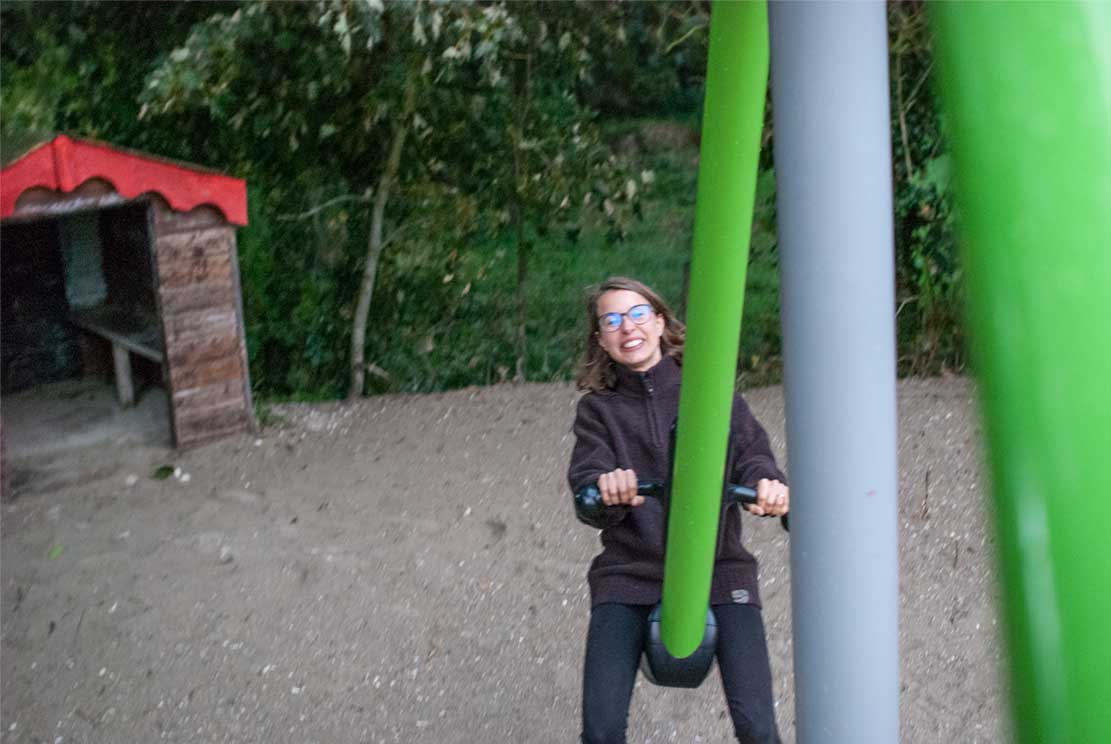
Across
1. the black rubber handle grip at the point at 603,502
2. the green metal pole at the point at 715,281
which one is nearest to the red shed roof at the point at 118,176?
the black rubber handle grip at the point at 603,502

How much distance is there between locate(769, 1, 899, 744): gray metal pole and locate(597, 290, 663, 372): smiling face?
5.17 feet

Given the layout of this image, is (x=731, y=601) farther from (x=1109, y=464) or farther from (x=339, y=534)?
(x=339, y=534)

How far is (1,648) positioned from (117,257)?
306 centimetres

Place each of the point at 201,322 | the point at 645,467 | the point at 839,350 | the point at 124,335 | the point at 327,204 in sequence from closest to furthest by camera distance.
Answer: the point at 839,350 < the point at 645,467 < the point at 201,322 < the point at 124,335 < the point at 327,204

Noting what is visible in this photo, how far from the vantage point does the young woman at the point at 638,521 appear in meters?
2.49

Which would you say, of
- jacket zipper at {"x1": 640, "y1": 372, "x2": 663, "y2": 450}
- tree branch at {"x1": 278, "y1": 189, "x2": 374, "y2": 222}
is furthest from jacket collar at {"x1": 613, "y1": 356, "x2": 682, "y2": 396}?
tree branch at {"x1": 278, "y1": 189, "x2": 374, "y2": 222}

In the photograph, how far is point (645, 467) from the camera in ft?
8.66

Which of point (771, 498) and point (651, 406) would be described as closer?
point (771, 498)

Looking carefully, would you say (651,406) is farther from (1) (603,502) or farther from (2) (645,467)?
(1) (603,502)

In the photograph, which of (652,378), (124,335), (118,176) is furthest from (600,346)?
(124,335)

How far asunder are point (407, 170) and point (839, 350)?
585 centimetres

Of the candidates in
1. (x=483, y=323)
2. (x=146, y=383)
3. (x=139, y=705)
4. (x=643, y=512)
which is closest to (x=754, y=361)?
(x=483, y=323)

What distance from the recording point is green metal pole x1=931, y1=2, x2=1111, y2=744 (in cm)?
46

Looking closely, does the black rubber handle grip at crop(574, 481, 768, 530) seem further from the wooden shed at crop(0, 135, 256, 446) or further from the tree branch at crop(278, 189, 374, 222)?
the tree branch at crop(278, 189, 374, 222)
